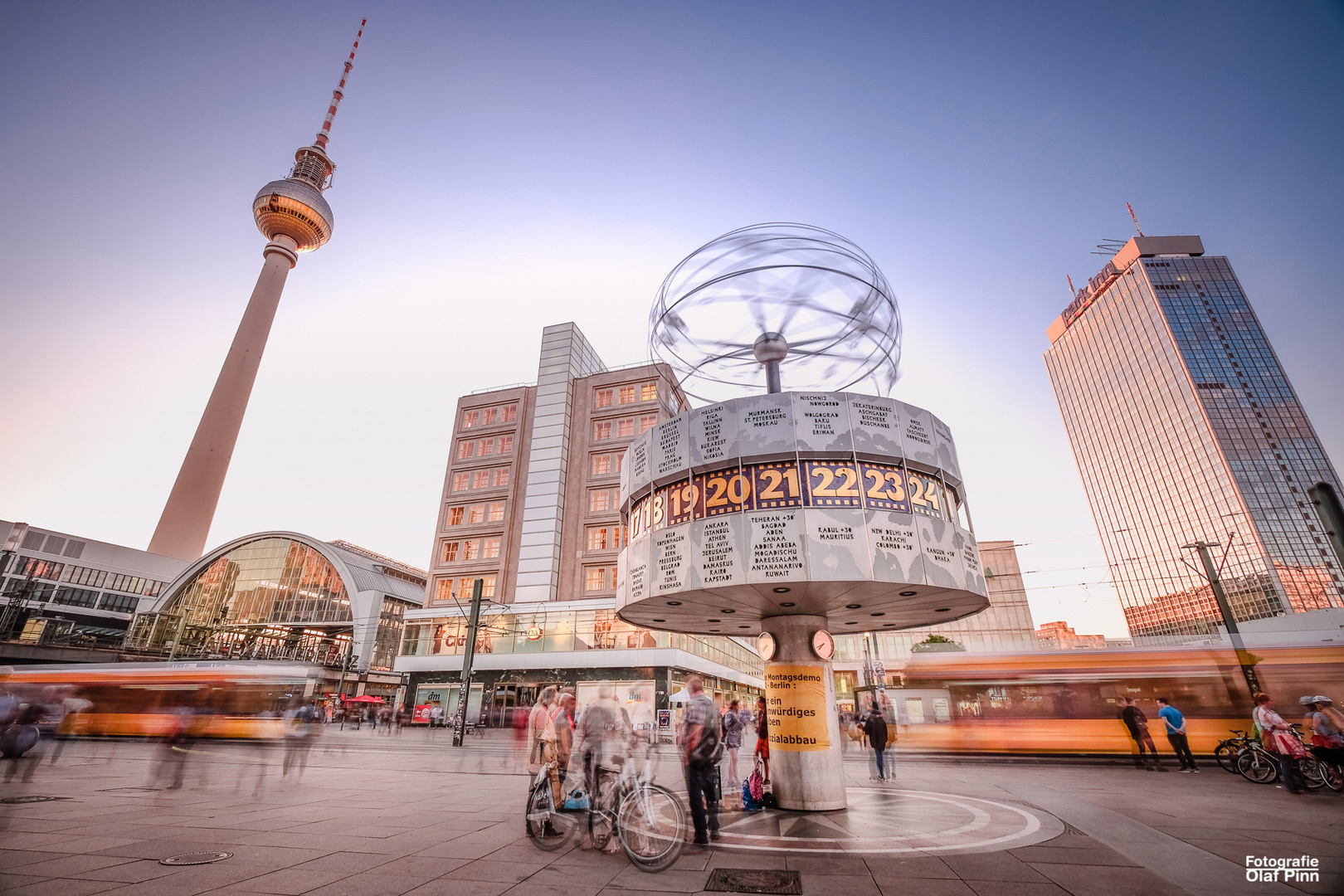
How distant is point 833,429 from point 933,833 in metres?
7.01

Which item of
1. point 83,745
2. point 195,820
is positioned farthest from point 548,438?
point 195,820

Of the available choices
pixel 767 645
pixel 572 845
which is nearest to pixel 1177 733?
pixel 767 645

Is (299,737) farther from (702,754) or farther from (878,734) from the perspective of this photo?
(878,734)

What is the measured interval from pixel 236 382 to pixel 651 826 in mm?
101085

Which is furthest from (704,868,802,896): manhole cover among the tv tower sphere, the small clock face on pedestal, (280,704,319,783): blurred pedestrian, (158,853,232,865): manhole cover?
the tv tower sphere

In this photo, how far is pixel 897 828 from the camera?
30.5 ft

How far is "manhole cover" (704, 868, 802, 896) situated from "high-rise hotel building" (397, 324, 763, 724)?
1299 inches

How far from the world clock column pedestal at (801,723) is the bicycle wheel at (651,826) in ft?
15.1

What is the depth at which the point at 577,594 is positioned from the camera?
45.1 m

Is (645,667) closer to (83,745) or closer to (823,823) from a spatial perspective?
(83,745)

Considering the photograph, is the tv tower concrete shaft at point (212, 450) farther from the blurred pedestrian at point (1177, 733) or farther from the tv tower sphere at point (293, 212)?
the blurred pedestrian at point (1177, 733)

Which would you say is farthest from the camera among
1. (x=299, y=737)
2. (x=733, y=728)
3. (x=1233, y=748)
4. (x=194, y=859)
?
(x=1233, y=748)

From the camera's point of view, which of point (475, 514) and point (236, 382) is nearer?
point (475, 514)

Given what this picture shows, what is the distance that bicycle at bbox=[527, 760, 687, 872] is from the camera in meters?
7.02
